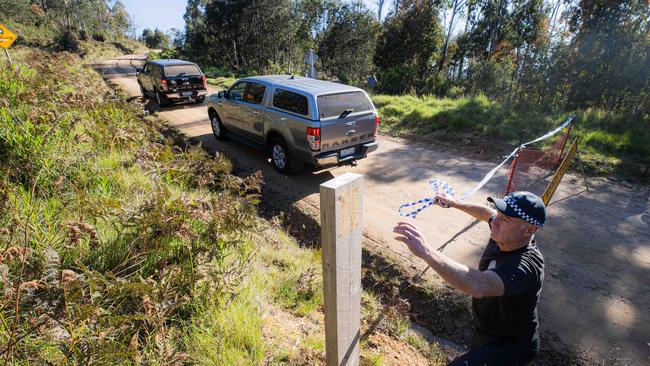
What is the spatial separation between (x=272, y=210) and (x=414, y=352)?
3380 mm

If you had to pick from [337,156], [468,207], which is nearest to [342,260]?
[468,207]

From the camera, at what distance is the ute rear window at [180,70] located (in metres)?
12.4

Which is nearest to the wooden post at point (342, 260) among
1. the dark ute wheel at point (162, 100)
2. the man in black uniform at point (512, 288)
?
the man in black uniform at point (512, 288)

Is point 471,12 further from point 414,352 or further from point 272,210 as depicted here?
point 414,352

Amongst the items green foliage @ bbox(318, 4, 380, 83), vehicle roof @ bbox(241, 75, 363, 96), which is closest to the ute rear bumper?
vehicle roof @ bbox(241, 75, 363, 96)

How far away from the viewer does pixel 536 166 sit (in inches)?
277

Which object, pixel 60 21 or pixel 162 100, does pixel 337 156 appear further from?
pixel 60 21

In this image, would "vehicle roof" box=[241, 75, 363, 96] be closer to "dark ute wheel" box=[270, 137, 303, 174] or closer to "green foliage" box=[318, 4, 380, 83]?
"dark ute wheel" box=[270, 137, 303, 174]

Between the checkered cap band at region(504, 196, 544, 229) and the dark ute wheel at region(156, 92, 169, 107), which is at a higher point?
the checkered cap band at region(504, 196, 544, 229)

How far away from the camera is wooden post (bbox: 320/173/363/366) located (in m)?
1.56

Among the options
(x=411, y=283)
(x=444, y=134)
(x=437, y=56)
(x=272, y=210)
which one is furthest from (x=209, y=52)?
(x=411, y=283)

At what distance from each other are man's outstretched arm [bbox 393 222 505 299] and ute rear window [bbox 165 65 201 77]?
13.1 m

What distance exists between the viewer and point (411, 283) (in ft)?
12.8

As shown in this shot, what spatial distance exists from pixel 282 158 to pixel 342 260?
5.20m
